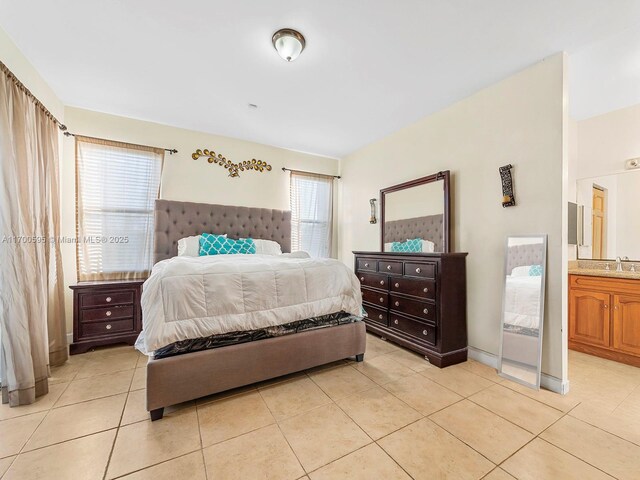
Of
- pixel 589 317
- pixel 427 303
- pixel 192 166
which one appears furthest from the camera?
pixel 192 166

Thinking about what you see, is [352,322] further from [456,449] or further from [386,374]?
[456,449]

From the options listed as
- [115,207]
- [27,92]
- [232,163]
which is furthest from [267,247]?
[27,92]

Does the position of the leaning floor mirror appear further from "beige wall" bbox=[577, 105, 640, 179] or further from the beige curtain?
the beige curtain

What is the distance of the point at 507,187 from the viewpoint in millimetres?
2500

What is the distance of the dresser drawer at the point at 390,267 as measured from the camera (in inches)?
122

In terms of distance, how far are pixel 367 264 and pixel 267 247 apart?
1.47 m

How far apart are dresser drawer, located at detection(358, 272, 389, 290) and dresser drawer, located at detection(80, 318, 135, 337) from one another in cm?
282

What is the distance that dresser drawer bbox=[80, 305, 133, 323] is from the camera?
2947 mm

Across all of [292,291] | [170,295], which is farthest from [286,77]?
[170,295]

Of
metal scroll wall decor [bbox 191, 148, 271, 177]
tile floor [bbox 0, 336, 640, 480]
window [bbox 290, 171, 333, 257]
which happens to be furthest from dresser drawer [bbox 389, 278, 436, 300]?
metal scroll wall decor [bbox 191, 148, 271, 177]

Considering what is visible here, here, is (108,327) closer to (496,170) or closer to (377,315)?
(377,315)

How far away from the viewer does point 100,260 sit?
3.27 meters

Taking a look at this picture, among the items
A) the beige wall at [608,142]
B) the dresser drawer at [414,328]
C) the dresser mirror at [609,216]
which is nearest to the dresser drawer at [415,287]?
the dresser drawer at [414,328]

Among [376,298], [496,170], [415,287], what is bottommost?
[376,298]
